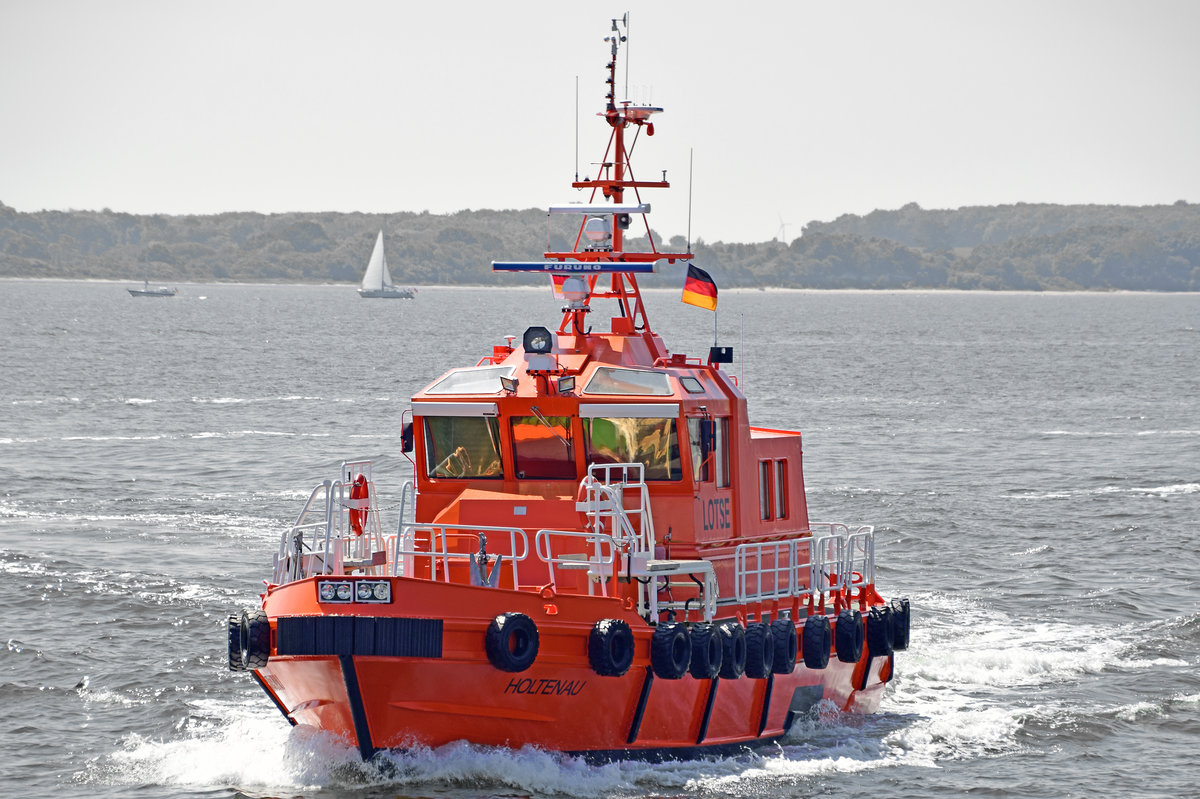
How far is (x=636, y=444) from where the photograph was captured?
51.6 ft

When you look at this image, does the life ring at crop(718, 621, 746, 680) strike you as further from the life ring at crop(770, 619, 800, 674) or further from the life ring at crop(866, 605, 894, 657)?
the life ring at crop(866, 605, 894, 657)

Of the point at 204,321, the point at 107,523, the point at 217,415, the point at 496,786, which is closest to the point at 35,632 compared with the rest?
the point at 107,523

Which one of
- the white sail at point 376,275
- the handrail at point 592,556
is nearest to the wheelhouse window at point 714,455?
the handrail at point 592,556

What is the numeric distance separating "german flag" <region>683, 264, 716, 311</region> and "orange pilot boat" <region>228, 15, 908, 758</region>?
306 millimetres

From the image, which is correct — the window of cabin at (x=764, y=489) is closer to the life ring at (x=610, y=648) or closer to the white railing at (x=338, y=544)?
the life ring at (x=610, y=648)

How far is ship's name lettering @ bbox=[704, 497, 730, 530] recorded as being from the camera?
16031 millimetres

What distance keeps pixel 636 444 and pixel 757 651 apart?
7.60ft

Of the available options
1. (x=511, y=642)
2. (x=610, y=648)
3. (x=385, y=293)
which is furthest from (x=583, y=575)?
(x=385, y=293)

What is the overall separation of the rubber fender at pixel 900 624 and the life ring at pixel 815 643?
6.08 ft

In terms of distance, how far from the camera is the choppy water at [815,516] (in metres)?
16.1

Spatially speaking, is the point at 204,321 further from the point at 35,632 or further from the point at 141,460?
the point at 35,632

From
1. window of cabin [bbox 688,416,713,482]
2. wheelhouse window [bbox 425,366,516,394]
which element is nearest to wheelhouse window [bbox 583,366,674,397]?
window of cabin [bbox 688,416,713,482]

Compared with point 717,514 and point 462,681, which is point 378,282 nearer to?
point 717,514

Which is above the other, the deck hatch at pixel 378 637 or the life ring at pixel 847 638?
the deck hatch at pixel 378 637
